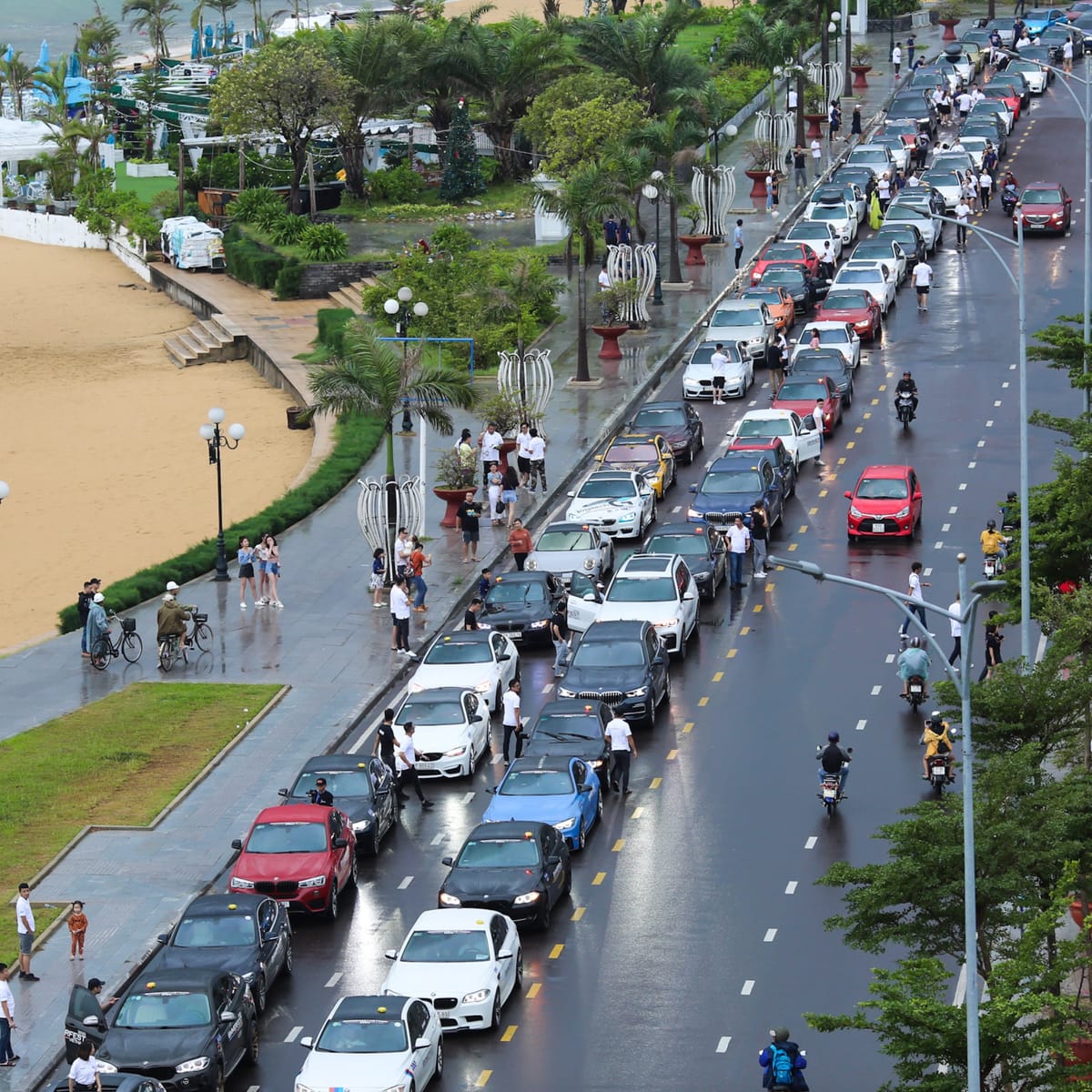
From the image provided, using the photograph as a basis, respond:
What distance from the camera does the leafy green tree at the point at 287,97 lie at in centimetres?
8488

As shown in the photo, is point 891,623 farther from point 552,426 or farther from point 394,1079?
point 394,1079

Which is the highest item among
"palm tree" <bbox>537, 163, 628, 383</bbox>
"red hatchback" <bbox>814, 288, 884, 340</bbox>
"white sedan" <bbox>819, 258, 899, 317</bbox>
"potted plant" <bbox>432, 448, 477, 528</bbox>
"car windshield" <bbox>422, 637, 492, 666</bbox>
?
"palm tree" <bbox>537, 163, 628, 383</bbox>

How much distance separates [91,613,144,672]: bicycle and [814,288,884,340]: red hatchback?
23782mm

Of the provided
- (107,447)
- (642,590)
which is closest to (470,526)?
(642,590)

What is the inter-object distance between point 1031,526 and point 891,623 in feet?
27.0

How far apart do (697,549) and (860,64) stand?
64.1 m

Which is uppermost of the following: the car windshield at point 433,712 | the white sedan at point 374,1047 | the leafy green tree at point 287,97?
the leafy green tree at point 287,97

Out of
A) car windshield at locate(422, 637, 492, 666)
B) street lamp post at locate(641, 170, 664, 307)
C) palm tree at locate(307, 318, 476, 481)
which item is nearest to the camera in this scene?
car windshield at locate(422, 637, 492, 666)

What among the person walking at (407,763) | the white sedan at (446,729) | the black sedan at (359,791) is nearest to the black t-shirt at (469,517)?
the white sedan at (446,729)

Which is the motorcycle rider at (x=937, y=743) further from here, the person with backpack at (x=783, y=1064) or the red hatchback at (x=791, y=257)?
the red hatchback at (x=791, y=257)

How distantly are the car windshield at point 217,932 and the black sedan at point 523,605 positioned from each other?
1378 centimetres

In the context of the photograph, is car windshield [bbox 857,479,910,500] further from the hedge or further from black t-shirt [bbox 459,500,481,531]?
the hedge

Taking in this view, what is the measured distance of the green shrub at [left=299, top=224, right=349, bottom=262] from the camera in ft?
262

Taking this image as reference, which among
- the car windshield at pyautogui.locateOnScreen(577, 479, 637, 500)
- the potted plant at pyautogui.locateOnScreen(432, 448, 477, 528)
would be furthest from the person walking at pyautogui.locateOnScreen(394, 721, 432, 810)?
the potted plant at pyautogui.locateOnScreen(432, 448, 477, 528)
